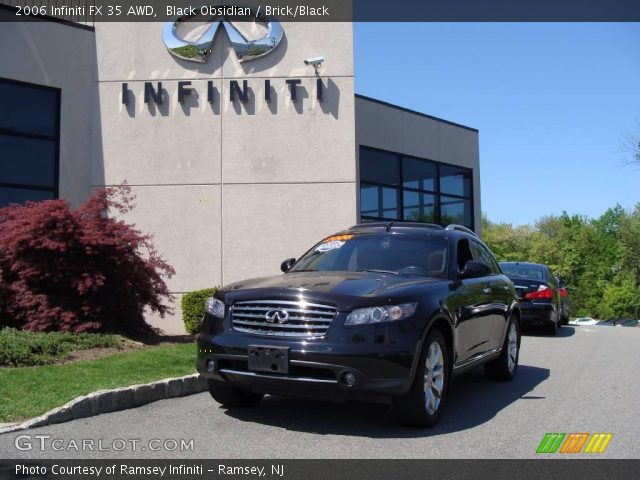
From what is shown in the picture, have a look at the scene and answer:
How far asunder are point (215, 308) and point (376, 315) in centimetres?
152

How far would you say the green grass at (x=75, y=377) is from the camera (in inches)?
215

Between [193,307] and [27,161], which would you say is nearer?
[193,307]

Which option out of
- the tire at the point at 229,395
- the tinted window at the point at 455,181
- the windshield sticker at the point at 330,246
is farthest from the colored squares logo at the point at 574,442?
the tinted window at the point at 455,181

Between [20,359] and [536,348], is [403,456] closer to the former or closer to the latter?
[20,359]

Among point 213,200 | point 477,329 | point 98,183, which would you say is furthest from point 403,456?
point 98,183

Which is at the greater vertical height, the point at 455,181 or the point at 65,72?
the point at 65,72

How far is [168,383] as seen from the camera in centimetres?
648

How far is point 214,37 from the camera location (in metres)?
14.2

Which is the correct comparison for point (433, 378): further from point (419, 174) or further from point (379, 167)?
point (419, 174)

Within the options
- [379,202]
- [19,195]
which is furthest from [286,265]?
[379,202]

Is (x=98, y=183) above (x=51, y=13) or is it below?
below

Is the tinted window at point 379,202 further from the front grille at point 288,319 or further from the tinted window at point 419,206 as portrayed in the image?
the front grille at point 288,319

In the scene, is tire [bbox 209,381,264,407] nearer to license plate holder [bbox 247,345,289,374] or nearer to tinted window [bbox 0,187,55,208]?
license plate holder [bbox 247,345,289,374]

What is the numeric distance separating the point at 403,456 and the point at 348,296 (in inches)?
49.6
